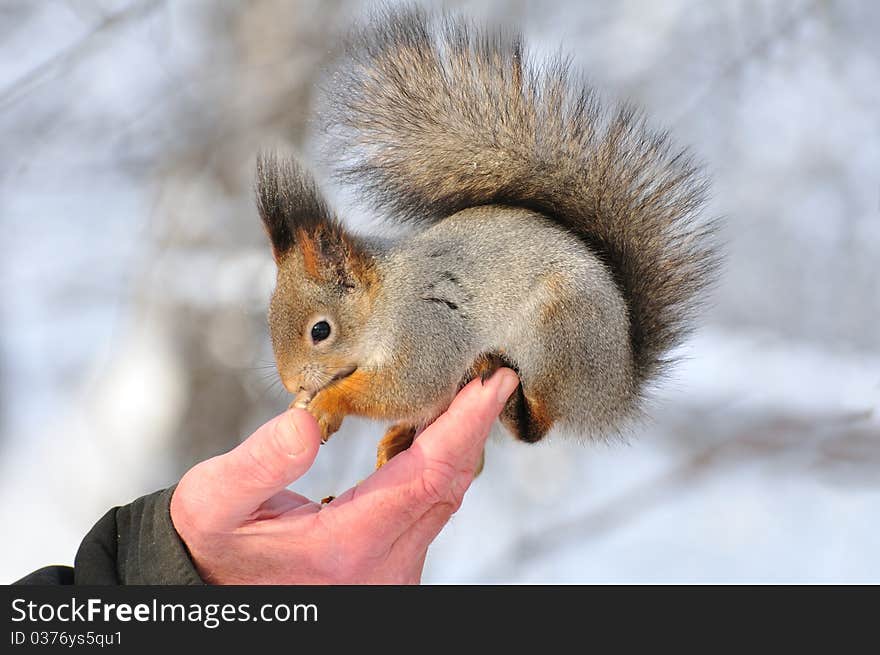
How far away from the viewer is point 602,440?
4.47 feet

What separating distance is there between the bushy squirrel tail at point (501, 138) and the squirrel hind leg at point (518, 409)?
239mm

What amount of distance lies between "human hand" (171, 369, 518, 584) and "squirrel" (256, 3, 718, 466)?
0.27 feet

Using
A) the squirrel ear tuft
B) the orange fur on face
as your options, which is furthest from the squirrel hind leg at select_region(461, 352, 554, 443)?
the squirrel ear tuft

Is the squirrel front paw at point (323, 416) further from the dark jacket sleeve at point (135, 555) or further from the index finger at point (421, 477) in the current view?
the dark jacket sleeve at point (135, 555)

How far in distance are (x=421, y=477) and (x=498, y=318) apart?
26 centimetres

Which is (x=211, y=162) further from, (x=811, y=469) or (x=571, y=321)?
(x=811, y=469)

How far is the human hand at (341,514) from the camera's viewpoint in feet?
3.44

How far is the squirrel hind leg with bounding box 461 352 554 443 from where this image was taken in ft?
4.12

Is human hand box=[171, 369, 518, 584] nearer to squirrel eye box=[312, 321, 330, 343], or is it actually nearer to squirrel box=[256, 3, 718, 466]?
squirrel box=[256, 3, 718, 466]

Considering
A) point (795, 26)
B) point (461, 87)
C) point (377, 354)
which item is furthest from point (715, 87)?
point (377, 354)

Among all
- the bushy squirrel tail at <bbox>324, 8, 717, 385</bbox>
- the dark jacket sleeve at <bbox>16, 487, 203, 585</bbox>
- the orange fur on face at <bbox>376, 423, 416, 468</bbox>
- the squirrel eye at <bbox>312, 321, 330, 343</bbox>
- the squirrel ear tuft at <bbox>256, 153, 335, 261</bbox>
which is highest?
the bushy squirrel tail at <bbox>324, 8, 717, 385</bbox>

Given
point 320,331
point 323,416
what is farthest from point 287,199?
point 323,416

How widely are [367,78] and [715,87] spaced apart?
5.16 feet

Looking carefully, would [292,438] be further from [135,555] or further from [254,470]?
[135,555]
